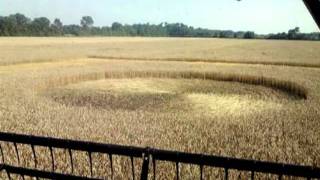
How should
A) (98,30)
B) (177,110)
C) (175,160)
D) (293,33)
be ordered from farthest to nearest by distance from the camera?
1. (98,30)
2. (293,33)
3. (177,110)
4. (175,160)

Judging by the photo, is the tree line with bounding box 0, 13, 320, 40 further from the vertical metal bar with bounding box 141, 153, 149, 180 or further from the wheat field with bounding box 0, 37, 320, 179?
the vertical metal bar with bounding box 141, 153, 149, 180

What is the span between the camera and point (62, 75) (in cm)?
1884

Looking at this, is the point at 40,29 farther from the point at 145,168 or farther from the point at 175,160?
the point at 175,160

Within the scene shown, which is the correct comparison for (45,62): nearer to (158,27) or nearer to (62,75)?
(62,75)

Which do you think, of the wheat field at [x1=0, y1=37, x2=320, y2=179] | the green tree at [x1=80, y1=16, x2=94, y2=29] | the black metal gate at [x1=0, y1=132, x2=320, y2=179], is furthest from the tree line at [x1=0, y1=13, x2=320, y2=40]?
the black metal gate at [x1=0, y1=132, x2=320, y2=179]

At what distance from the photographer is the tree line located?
75438 mm

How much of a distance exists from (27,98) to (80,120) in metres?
3.23

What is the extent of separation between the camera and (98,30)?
107m

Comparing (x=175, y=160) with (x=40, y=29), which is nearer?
(x=175, y=160)

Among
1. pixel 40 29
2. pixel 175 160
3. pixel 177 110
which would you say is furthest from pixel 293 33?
pixel 175 160

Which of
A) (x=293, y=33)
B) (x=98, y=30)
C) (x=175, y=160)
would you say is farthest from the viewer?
(x=98, y=30)

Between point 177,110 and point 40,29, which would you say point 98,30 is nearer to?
point 40,29

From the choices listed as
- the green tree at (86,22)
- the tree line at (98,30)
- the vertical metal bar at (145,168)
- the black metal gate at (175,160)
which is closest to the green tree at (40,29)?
the tree line at (98,30)

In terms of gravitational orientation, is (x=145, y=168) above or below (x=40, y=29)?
above
